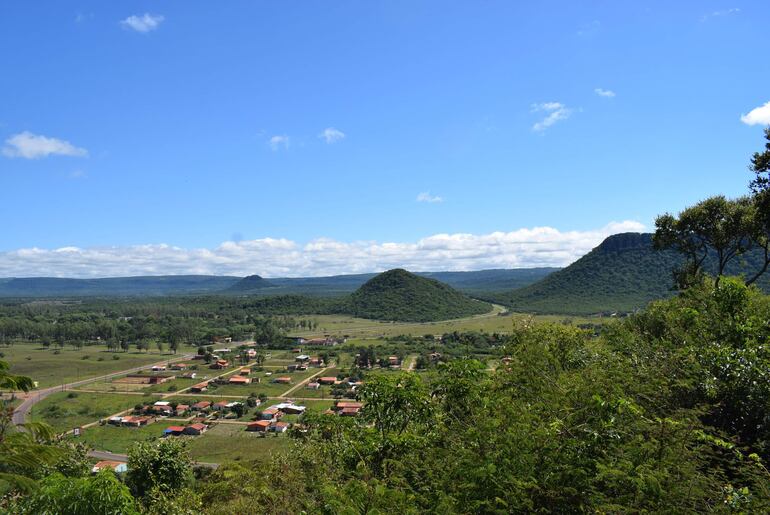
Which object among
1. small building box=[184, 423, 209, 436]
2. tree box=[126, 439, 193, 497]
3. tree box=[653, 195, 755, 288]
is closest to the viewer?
tree box=[653, 195, 755, 288]

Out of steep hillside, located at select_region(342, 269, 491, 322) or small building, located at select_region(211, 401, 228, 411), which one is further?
steep hillside, located at select_region(342, 269, 491, 322)

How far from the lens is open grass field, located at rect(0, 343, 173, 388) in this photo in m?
85.8

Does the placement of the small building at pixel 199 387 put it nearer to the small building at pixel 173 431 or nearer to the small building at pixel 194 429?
the small building at pixel 173 431

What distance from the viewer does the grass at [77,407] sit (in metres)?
56.4

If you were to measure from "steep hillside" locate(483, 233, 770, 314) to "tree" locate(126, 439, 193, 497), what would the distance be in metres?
104

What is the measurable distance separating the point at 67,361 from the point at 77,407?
4710cm

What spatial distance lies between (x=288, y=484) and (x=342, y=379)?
67260 mm

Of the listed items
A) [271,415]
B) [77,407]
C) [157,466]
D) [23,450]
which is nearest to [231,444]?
[271,415]

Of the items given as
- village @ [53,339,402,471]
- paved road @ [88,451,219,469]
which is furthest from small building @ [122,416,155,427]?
paved road @ [88,451,219,469]

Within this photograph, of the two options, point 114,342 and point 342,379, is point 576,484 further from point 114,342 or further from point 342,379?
point 114,342

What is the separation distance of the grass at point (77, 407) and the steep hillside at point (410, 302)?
105396mm

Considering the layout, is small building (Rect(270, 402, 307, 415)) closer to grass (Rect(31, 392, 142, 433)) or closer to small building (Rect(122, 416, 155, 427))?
small building (Rect(122, 416, 155, 427))

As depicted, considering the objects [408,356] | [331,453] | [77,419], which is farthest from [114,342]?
[331,453]

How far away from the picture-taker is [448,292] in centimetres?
18975
